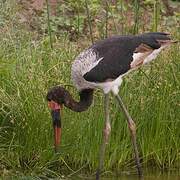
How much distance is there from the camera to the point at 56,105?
312 inches

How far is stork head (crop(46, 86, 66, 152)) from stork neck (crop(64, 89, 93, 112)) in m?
0.06

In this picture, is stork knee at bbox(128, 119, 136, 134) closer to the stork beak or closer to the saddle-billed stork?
the saddle-billed stork

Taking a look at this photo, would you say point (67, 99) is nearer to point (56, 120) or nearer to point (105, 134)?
point (56, 120)

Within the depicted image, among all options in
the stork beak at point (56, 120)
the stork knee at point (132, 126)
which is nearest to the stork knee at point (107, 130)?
the stork knee at point (132, 126)

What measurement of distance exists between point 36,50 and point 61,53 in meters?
0.35

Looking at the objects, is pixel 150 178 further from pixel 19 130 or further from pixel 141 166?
pixel 19 130

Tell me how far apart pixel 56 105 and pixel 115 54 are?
736mm

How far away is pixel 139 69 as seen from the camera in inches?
340

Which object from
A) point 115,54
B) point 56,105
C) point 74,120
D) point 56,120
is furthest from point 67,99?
point 115,54

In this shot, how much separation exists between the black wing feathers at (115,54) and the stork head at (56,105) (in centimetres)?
32

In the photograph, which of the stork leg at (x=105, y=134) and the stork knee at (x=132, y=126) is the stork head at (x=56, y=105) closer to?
the stork leg at (x=105, y=134)

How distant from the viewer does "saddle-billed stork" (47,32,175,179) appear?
776 cm

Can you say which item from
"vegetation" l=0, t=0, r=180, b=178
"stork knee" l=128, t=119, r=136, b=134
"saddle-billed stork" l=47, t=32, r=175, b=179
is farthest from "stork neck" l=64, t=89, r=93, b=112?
"stork knee" l=128, t=119, r=136, b=134

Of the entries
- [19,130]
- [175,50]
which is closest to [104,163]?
[19,130]
